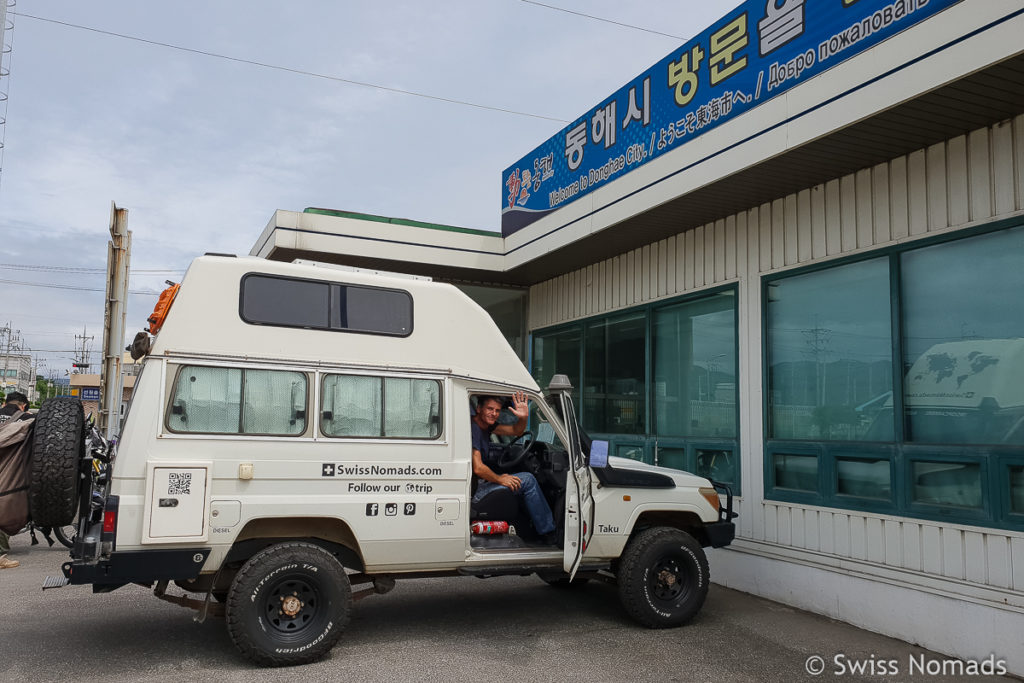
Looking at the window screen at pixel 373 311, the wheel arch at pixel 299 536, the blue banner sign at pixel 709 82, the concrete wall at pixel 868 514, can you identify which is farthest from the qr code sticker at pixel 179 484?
the blue banner sign at pixel 709 82

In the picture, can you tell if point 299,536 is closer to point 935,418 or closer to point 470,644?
point 470,644

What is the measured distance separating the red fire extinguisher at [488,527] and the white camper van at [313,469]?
1.9 inches

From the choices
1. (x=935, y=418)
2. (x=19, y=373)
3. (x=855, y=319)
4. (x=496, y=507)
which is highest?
(x=19, y=373)

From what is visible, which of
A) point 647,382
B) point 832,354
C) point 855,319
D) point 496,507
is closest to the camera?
point 496,507

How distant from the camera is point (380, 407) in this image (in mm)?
5895

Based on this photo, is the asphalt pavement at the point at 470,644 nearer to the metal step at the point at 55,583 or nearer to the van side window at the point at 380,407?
the metal step at the point at 55,583

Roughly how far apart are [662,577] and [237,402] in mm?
3840

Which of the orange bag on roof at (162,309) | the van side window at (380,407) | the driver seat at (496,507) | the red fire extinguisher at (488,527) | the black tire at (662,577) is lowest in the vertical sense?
the black tire at (662,577)

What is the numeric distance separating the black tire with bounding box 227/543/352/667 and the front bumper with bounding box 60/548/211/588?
33 centimetres

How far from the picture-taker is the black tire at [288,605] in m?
5.21

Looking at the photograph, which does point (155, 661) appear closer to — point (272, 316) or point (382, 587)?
point (382, 587)

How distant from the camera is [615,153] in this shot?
973 centimetres

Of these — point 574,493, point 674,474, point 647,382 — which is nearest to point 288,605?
point 574,493

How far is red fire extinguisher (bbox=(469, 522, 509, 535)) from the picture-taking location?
6.27 metres
